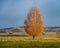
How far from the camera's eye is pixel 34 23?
40.7ft

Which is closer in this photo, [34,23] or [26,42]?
[26,42]

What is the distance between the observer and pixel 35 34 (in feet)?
40.1

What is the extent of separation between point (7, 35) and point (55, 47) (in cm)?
297

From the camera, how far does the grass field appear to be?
406 inches

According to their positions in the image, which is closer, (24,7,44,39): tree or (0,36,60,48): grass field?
(0,36,60,48): grass field

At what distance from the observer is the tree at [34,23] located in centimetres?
1195

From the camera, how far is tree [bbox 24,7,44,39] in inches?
470

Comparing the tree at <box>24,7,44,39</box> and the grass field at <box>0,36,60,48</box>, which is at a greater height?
the tree at <box>24,7,44,39</box>

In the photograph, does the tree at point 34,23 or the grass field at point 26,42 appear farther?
the tree at point 34,23

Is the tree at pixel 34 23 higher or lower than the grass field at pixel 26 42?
higher

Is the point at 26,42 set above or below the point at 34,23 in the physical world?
below

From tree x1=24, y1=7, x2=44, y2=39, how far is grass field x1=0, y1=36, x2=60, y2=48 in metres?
0.79

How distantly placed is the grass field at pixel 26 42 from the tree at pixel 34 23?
79cm

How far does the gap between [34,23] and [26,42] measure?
194 centimetres
